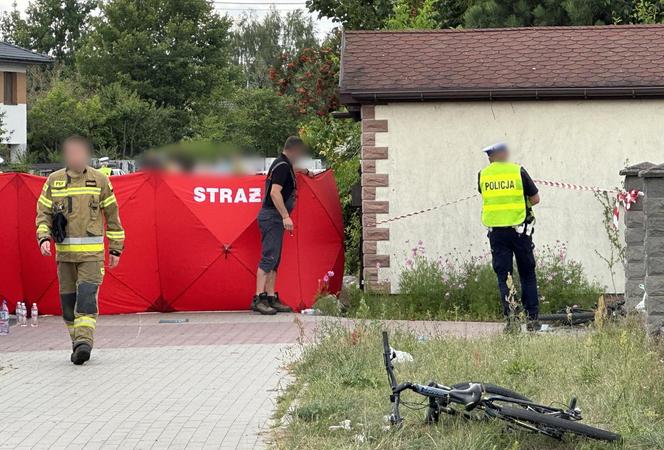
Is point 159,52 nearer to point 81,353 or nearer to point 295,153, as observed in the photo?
point 295,153

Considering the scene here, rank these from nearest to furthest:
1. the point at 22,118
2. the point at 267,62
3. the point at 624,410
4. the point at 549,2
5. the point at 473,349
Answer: the point at 624,410, the point at 473,349, the point at 549,2, the point at 22,118, the point at 267,62

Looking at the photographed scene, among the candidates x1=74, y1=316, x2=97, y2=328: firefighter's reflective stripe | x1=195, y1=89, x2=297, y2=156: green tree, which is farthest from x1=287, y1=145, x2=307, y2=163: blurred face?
x1=74, y1=316, x2=97, y2=328: firefighter's reflective stripe

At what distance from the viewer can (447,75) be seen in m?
15.7

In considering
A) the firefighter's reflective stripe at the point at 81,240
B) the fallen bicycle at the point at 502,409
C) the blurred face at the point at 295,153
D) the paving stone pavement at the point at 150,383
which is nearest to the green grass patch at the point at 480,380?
the fallen bicycle at the point at 502,409

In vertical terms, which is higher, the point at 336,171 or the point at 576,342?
the point at 336,171

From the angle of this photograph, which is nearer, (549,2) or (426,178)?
(426,178)

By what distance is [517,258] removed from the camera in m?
12.8

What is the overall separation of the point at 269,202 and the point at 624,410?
7914mm

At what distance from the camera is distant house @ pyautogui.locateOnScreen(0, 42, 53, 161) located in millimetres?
54281

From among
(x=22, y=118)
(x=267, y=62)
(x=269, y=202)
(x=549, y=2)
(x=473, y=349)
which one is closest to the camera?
(x=473, y=349)

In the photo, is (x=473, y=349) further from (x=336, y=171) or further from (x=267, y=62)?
(x=267, y=62)

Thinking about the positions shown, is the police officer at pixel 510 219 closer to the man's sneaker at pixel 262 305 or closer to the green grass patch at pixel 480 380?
the green grass patch at pixel 480 380

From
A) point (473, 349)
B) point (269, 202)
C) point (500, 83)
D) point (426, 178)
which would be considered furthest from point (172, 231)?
point (473, 349)

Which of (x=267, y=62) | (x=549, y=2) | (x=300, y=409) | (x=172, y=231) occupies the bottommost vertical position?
(x=300, y=409)
